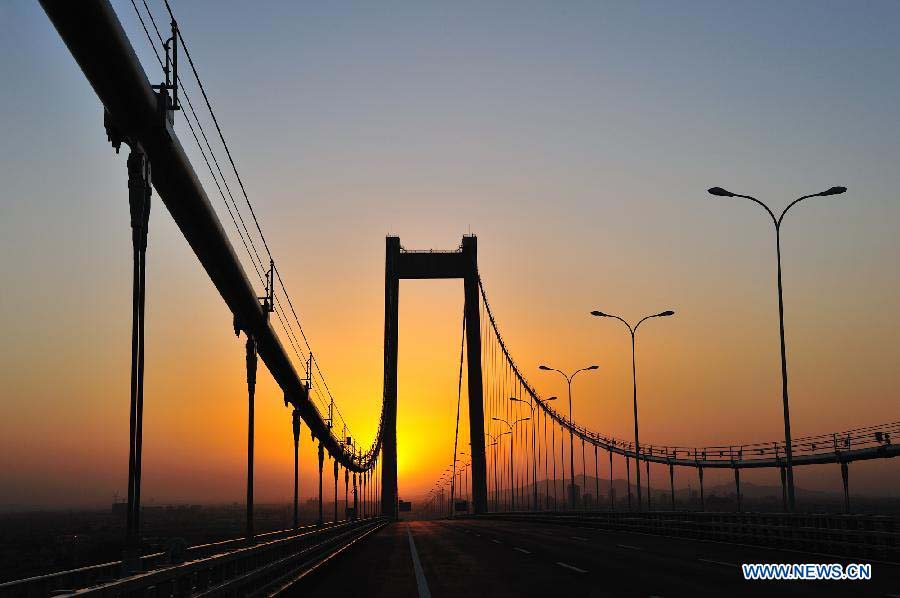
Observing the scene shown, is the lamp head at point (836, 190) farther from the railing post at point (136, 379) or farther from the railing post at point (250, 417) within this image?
the railing post at point (136, 379)

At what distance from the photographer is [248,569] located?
17.6 metres

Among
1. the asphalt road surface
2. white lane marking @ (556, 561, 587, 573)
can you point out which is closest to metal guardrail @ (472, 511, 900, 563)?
the asphalt road surface

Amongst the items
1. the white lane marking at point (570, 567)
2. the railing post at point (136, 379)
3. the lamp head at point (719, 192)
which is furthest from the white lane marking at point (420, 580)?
the lamp head at point (719, 192)

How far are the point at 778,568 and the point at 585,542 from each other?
1491 centimetres

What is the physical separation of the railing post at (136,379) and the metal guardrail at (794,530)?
19.2 m

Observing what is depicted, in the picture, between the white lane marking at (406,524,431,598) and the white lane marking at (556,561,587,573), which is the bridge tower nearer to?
the white lane marking at (406,524,431,598)

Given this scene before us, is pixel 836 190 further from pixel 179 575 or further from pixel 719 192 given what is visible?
pixel 179 575

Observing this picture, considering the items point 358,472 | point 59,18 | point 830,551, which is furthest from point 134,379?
point 358,472

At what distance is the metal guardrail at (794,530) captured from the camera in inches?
1014

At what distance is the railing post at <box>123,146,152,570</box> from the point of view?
12.7 m

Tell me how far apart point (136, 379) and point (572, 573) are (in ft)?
40.4

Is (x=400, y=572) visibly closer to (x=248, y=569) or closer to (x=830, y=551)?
(x=248, y=569)

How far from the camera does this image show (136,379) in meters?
13.2

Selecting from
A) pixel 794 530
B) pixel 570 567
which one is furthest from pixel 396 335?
pixel 570 567
